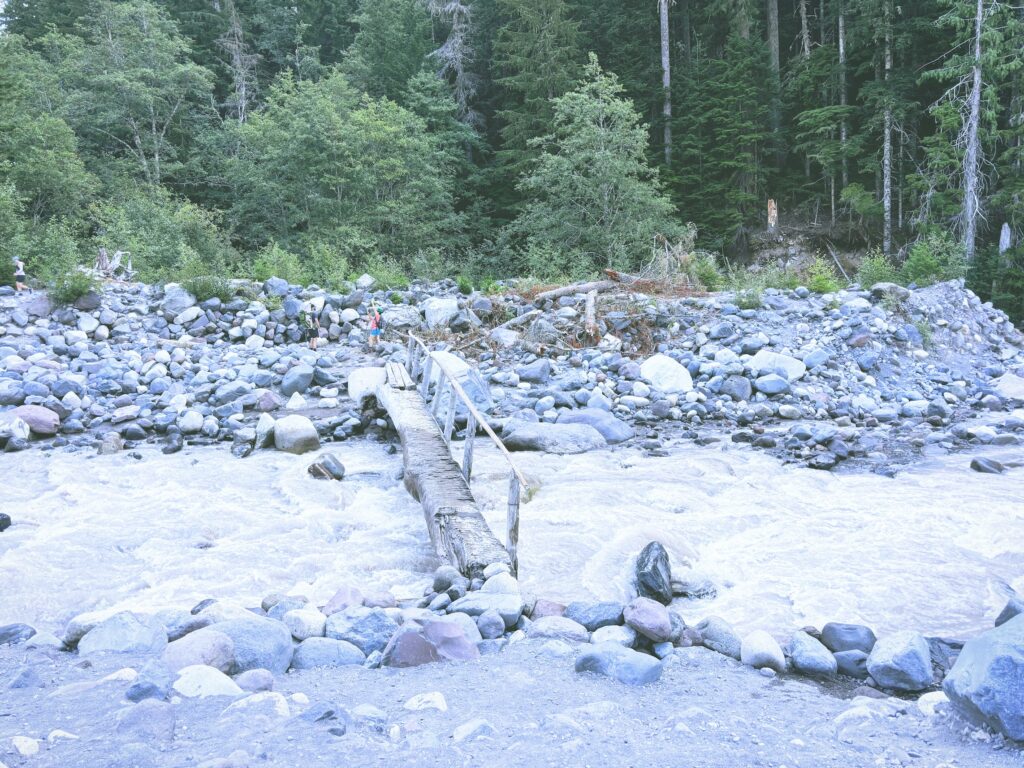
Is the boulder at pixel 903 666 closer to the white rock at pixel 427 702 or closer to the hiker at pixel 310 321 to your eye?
the white rock at pixel 427 702

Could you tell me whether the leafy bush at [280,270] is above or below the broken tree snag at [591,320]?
above

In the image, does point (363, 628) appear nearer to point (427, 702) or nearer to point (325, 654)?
point (325, 654)

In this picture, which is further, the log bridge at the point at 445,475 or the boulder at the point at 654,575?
the log bridge at the point at 445,475

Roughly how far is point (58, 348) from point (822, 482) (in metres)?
10.8

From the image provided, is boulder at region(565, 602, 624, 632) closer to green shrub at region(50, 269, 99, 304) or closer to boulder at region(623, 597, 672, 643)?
boulder at region(623, 597, 672, 643)

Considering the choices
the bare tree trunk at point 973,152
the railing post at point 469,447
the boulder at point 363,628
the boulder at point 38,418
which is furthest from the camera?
the bare tree trunk at point 973,152

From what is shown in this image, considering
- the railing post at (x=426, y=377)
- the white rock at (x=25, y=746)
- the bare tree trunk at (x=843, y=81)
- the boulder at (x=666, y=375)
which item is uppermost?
the bare tree trunk at (x=843, y=81)

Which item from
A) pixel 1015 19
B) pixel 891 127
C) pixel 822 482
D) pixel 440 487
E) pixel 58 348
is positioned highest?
pixel 1015 19

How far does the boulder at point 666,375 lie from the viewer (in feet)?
31.9

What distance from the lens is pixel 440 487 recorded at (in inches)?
215

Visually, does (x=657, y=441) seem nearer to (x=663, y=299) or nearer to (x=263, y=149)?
(x=663, y=299)

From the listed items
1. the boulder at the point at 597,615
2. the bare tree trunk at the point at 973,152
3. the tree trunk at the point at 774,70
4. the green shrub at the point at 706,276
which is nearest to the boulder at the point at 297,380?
the boulder at the point at 597,615

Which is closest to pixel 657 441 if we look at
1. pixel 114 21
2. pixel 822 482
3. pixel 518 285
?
pixel 822 482

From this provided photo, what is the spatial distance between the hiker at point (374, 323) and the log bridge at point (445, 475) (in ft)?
8.76
